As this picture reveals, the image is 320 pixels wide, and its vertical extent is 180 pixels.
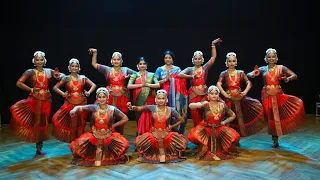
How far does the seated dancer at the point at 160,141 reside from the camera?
11.7ft

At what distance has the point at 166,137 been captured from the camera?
11.8 feet

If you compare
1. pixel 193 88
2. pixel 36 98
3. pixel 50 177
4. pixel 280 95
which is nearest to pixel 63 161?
pixel 50 177

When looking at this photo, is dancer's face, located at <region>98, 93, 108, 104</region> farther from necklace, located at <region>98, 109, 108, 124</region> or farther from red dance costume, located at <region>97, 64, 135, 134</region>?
red dance costume, located at <region>97, 64, 135, 134</region>

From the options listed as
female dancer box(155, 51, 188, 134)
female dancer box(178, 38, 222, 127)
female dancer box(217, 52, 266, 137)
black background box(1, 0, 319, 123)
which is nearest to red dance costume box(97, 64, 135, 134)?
female dancer box(155, 51, 188, 134)

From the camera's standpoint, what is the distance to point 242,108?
163 inches

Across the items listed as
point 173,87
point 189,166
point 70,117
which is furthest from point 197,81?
point 70,117

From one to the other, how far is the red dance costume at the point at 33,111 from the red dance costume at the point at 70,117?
16 cm

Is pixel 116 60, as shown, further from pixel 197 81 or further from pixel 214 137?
pixel 214 137

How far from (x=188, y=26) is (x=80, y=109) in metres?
3.37

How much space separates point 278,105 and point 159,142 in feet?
5.28

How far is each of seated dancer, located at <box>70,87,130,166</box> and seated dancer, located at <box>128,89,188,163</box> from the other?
20 cm

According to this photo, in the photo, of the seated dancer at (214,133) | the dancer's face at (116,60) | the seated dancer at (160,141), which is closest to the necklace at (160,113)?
the seated dancer at (160,141)

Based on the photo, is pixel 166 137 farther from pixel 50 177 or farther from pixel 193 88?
pixel 50 177

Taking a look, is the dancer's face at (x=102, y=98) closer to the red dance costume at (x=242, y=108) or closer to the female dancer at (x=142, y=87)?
the female dancer at (x=142, y=87)
